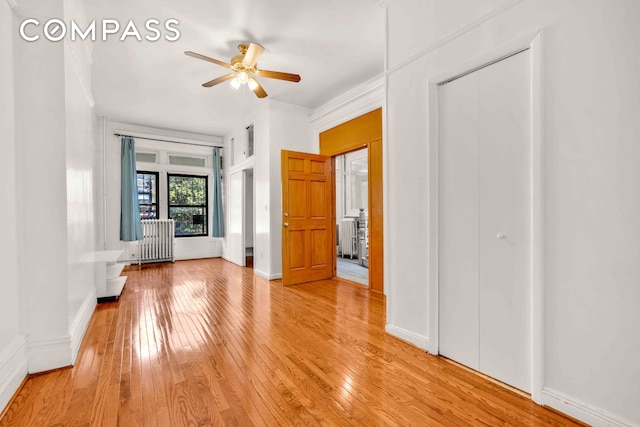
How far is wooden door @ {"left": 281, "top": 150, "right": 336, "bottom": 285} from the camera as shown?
4.60m

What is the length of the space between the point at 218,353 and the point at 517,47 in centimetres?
304

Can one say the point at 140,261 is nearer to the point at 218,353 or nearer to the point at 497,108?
the point at 218,353

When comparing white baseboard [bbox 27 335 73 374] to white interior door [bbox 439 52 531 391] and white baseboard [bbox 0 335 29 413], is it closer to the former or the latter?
white baseboard [bbox 0 335 29 413]

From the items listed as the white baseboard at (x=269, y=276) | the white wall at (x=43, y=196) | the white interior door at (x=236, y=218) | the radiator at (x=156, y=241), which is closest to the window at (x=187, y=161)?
the white interior door at (x=236, y=218)

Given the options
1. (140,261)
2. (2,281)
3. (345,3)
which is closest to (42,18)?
(2,281)

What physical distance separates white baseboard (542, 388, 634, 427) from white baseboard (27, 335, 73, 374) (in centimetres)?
324

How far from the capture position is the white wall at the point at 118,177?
19.7 ft

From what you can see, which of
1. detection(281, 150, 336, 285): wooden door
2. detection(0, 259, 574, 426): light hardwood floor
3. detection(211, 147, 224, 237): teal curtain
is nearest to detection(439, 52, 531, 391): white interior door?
detection(0, 259, 574, 426): light hardwood floor

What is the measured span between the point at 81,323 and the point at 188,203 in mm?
4996

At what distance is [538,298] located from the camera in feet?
5.57

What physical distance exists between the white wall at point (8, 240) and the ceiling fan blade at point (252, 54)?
70.4 inches

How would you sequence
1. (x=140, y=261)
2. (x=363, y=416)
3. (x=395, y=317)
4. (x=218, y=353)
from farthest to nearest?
(x=140, y=261), (x=395, y=317), (x=218, y=353), (x=363, y=416)

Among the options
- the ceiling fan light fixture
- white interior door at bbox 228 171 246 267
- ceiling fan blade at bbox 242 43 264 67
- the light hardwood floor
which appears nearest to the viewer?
the light hardwood floor

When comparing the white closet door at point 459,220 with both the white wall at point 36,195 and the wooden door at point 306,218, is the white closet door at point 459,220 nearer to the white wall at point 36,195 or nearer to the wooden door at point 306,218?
the wooden door at point 306,218
